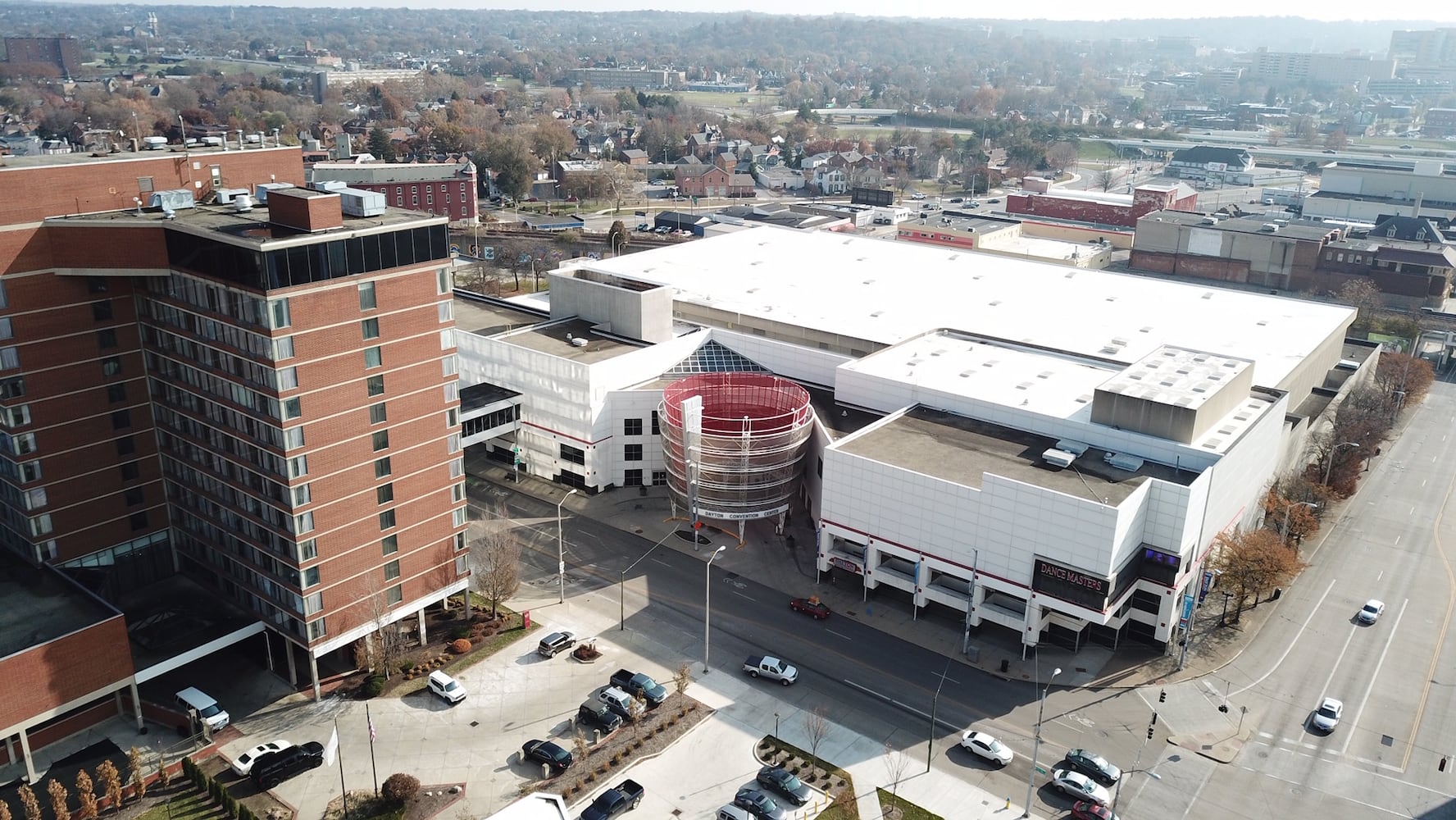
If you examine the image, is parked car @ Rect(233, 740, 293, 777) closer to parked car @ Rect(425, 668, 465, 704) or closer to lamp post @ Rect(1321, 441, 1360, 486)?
parked car @ Rect(425, 668, 465, 704)

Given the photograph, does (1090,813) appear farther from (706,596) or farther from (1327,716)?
(706,596)

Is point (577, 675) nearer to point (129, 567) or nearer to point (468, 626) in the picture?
point (468, 626)

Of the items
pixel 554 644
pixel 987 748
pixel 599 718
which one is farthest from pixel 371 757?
pixel 987 748

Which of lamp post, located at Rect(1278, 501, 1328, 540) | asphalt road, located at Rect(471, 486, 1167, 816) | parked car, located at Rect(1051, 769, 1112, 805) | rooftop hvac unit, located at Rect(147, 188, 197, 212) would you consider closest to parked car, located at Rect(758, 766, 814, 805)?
asphalt road, located at Rect(471, 486, 1167, 816)

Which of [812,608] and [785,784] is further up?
[812,608]

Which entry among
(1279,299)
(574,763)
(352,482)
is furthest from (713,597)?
(1279,299)
